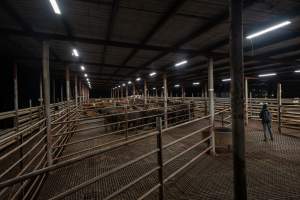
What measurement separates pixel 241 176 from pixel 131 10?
3.67m

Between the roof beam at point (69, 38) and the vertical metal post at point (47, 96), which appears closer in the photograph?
the vertical metal post at point (47, 96)

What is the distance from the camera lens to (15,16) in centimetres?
496

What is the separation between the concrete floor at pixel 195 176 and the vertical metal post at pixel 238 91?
1.25 m

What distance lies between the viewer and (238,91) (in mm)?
2650

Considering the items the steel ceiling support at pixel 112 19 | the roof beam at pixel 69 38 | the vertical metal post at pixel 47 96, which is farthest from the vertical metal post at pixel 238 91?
the roof beam at pixel 69 38

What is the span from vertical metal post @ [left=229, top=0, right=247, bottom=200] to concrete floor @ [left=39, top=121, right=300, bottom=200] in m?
1.25

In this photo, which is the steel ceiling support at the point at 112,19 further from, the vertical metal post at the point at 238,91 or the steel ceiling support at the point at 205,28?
the vertical metal post at the point at 238,91

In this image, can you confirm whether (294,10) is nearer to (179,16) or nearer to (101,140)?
(179,16)

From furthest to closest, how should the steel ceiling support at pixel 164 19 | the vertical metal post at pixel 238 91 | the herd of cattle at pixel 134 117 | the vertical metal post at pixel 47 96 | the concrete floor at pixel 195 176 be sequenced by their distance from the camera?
the herd of cattle at pixel 134 117
the vertical metal post at pixel 47 96
the steel ceiling support at pixel 164 19
the concrete floor at pixel 195 176
the vertical metal post at pixel 238 91

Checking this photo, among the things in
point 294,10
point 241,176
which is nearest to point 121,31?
point 294,10

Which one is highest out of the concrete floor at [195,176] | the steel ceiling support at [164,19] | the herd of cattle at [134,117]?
the steel ceiling support at [164,19]

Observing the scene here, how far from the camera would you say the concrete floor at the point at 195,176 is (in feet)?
12.5

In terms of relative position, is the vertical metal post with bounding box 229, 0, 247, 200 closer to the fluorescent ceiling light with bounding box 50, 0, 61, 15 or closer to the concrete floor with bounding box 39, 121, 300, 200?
the concrete floor with bounding box 39, 121, 300, 200

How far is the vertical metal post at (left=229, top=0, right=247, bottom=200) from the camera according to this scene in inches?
104
